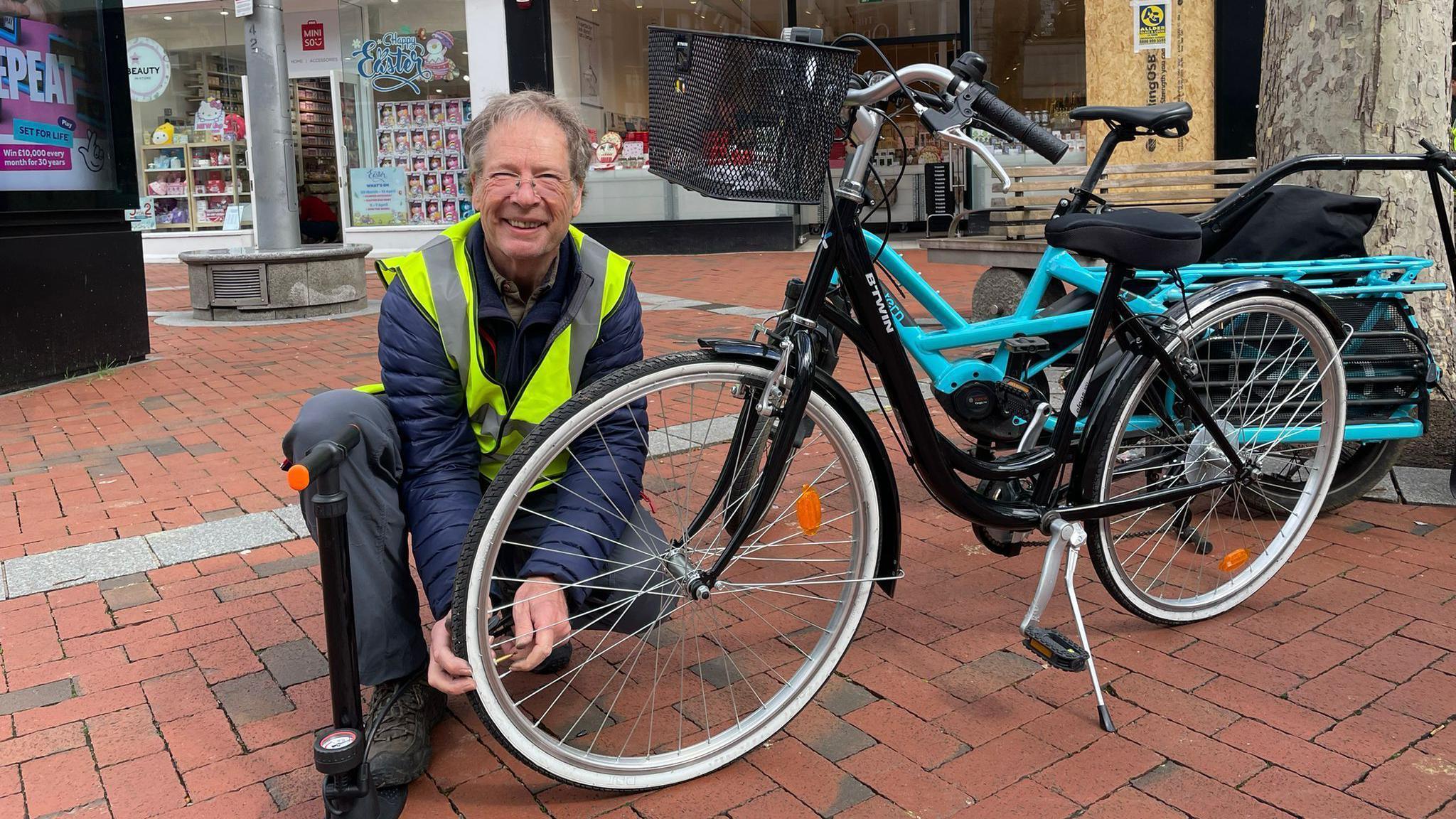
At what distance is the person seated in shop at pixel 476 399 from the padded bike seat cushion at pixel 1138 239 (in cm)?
108

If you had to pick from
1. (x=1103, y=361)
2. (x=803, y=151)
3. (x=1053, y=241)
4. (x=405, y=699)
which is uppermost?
(x=803, y=151)

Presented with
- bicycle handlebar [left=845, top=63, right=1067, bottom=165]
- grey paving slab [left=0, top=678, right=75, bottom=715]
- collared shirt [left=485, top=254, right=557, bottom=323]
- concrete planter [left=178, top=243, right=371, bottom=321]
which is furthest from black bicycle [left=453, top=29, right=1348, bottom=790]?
concrete planter [left=178, top=243, right=371, bottom=321]

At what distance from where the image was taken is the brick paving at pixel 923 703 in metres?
2.32

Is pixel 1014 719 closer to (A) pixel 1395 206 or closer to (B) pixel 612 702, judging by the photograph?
(B) pixel 612 702

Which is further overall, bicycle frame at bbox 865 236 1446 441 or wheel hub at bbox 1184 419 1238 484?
bicycle frame at bbox 865 236 1446 441

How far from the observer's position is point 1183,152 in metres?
9.18

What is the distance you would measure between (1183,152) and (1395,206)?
498 centimetres

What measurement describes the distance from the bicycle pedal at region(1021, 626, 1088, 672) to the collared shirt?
1355 mm

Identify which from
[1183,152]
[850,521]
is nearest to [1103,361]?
[850,521]

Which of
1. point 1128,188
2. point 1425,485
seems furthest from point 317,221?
point 1425,485

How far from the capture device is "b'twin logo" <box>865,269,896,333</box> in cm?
258

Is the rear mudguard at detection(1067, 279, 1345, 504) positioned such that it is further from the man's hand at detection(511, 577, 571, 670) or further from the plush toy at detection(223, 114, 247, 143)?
the plush toy at detection(223, 114, 247, 143)

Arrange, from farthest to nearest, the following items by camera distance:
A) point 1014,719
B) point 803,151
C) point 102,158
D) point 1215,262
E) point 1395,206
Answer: point 102,158 → point 1395,206 → point 1215,262 → point 1014,719 → point 803,151

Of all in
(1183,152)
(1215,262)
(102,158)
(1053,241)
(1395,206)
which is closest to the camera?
(1053,241)
